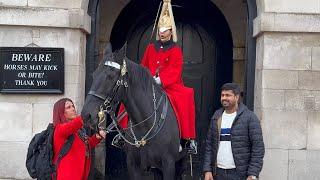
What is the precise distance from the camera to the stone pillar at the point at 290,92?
7.27 metres

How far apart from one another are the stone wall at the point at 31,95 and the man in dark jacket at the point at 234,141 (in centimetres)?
228

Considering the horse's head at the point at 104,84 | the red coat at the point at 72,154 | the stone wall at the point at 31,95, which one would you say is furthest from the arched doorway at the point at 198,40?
the horse's head at the point at 104,84

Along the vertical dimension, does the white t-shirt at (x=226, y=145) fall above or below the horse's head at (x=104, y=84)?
below

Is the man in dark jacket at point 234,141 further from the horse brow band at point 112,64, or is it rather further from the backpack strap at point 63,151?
the backpack strap at point 63,151

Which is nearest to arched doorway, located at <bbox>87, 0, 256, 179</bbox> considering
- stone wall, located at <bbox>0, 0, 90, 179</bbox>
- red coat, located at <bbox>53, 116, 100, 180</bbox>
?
stone wall, located at <bbox>0, 0, 90, 179</bbox>

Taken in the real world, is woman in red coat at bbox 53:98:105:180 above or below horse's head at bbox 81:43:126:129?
below

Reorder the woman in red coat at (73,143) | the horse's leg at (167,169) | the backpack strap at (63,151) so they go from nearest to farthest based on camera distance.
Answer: the woman in red coat at (73,143) → the backpack strap at (63,151) → the horse's leg at (167,169)

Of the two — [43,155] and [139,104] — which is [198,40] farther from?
[43,155]

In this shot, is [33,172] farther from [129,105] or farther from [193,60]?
[193,60]

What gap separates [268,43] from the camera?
7297 millimetres

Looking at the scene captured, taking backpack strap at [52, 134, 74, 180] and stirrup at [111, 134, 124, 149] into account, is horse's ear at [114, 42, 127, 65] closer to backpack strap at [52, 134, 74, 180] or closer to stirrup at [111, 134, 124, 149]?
backpack strap at [52, 134, 74, 180]

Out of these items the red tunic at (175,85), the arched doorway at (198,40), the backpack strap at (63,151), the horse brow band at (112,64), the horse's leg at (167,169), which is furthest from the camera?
the arched doorway at (198,40)

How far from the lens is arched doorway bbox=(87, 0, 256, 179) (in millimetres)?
10461

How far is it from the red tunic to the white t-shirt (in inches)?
22.5
